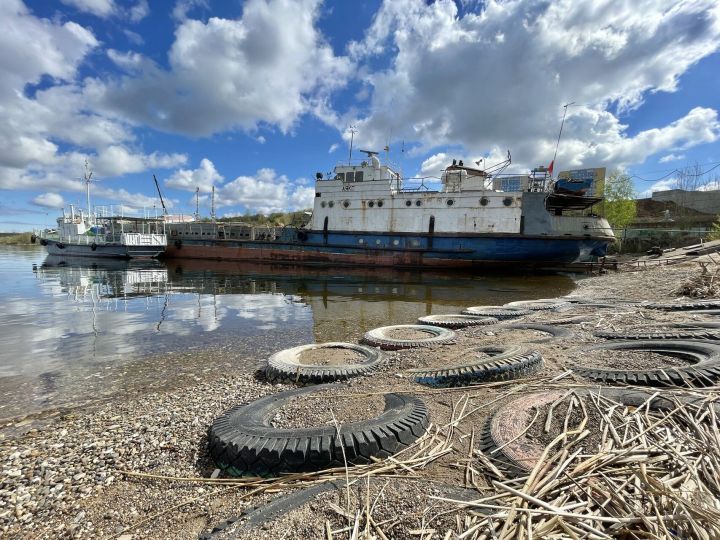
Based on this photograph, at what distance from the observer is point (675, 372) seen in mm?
3137

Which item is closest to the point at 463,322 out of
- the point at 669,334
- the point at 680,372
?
the point at 669,334

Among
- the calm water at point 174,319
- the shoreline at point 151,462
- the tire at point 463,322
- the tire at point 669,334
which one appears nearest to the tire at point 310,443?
the shoreline at point 151,462

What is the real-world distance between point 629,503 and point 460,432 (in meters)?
1.29

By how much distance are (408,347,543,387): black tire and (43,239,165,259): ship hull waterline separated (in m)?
33.0

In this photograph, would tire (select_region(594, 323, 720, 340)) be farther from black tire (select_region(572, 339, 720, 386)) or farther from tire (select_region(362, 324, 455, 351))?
tire (select_region(362, 324, 455, 351))

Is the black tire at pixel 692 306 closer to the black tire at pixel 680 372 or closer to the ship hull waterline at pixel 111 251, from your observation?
the black tire at pixel 680 372

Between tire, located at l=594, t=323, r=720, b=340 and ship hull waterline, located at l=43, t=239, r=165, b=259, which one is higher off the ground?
ship hull waterline, located at l=43, t=239, r=165, b=259

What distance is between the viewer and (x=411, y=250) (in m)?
→ 22.8

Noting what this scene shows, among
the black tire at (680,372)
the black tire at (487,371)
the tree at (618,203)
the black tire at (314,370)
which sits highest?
the tree at (618,203)

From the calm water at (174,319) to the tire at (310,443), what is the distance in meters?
3.00

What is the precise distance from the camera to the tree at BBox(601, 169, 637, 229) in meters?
36.1

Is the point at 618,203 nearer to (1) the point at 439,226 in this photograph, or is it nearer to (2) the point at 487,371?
(1) the point at 439,226

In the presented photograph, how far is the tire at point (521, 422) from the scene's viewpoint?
2.10 m

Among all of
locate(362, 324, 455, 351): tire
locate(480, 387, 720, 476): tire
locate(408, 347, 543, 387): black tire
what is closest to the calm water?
locate(362, 324, 455, 351): tire
